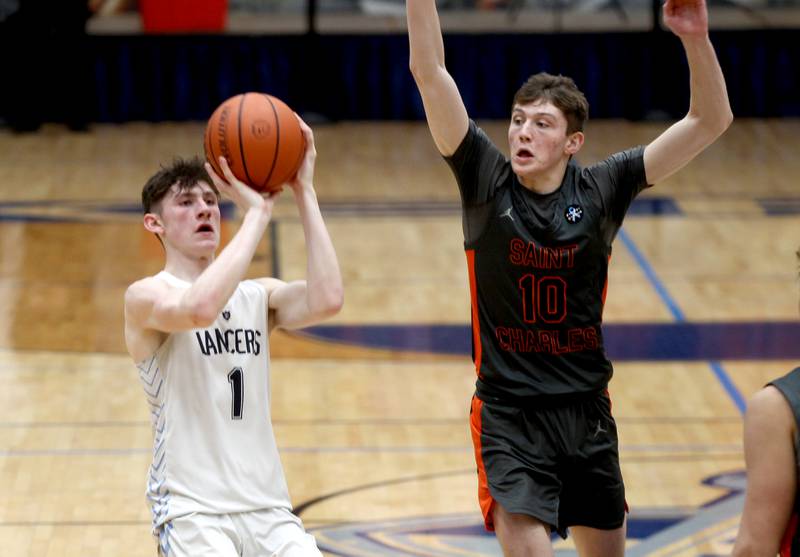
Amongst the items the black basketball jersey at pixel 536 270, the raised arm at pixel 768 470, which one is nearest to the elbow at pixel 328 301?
the black basketball jersey at pixel 536 270

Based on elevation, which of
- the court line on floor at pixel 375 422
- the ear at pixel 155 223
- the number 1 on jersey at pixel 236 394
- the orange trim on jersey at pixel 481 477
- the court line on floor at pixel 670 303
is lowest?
the court line on floor at pixel 375 422

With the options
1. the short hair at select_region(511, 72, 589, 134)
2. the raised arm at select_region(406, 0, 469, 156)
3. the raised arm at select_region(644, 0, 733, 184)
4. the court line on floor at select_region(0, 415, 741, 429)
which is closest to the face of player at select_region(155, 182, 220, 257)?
the raised arm at select_region(406, 0, 469, 156)

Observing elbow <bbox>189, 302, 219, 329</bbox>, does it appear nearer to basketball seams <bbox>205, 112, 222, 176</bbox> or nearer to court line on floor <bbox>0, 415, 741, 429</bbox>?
basketball seams <bbox>205, 112, 222, 176</bbox>

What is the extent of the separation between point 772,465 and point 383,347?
6.38 m

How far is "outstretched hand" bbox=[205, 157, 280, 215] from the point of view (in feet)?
14.8

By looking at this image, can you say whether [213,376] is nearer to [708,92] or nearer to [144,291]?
[144,291]

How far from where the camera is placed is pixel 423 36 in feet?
16.4

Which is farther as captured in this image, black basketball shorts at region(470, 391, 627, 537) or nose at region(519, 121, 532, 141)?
nose at region(519, 121, 532, 141)

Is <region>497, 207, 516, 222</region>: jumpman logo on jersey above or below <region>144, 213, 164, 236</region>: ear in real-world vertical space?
below

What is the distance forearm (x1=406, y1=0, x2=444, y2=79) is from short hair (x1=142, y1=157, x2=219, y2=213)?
0.82 meters

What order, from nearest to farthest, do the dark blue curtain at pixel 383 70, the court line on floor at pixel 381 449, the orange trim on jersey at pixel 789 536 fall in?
1. the orange trim on jersey at pixel 789 536
2. the court line on floor at pixel 381 449
3. the dark blue curtain at pixel 383 70

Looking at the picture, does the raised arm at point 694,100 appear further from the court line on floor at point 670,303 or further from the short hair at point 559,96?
the court line on floor at point 670,303

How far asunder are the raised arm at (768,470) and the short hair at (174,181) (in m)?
2.12

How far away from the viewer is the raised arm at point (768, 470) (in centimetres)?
333
